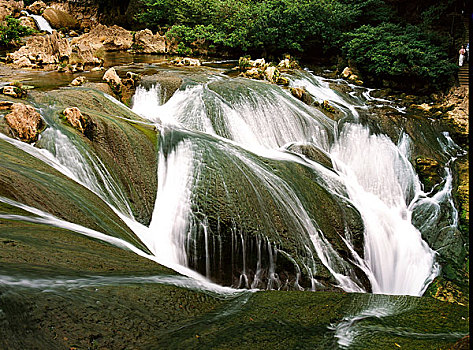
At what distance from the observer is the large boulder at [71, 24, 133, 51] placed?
53.9 ft

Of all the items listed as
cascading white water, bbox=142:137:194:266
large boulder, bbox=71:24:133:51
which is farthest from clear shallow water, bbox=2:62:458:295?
large boulder, bbox=71:24:133:51

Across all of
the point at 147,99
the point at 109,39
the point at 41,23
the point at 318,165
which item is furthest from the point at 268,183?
the point at 41,23

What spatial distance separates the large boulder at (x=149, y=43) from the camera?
1570cm

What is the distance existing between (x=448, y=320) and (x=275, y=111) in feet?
20.9

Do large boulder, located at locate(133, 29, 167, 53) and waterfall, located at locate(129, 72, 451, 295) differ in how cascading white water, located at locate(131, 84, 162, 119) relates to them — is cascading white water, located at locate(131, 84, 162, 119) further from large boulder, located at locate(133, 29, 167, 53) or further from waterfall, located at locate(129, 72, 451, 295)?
large boulder, located at locate(133, 29, 167, 53)

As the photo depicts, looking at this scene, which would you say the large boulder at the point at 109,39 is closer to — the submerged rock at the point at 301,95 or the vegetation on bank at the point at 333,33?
the vegetation on bank at the point at 333,33

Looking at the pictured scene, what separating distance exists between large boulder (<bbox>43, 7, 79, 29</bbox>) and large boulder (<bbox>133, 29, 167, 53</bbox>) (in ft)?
33.0

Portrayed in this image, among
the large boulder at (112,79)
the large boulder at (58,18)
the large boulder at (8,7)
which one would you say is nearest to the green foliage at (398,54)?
the large boulder at (112,79)

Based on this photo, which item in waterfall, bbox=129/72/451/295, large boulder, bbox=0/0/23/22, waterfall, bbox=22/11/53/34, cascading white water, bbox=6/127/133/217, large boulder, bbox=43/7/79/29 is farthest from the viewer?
large boulder, bbox=43/7/79/29

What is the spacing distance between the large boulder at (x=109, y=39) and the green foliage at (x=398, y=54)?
1035 cm

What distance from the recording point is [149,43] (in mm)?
15812

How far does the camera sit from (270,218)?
491cm

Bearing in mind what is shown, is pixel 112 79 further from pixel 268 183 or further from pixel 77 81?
pixel 268 183

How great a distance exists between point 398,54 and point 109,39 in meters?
13.2
